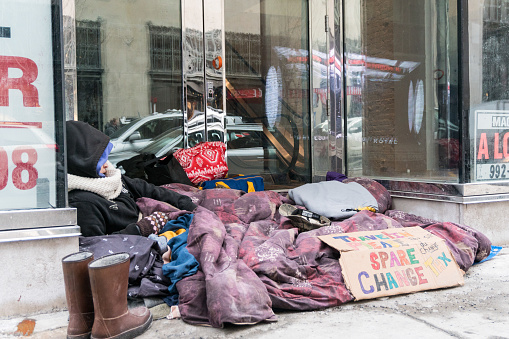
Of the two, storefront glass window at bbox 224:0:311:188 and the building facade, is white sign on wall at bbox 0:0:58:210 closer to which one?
the building facade

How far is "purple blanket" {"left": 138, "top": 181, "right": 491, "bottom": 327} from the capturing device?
7.11 feet

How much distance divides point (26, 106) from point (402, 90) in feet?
11.6

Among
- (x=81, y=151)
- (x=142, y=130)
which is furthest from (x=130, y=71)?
(x=81, y=151)

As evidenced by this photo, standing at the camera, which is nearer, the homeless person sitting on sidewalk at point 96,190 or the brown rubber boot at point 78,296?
the brown rubber boot at point 78,296

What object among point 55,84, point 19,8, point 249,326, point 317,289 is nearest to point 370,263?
point 317,289

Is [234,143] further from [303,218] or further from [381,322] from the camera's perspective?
[381,322]

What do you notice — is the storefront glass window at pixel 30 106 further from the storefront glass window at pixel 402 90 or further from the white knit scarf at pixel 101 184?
the storefront glass window at pixel 402 90

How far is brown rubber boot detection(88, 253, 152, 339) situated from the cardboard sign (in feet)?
3.85

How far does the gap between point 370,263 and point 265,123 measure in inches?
125

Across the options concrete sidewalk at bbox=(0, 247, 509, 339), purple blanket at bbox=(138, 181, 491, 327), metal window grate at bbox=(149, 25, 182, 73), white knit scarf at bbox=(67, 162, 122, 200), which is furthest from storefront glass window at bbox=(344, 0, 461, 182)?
white knit scarf at bbox=(67, 162, 122, 200)

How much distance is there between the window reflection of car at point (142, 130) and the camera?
488 centimetres

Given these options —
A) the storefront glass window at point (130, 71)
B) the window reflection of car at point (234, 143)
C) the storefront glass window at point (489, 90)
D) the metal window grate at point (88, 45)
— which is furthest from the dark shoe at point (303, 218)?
the metal window grate at point (88, 45)

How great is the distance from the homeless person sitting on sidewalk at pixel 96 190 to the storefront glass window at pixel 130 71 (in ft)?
6.35

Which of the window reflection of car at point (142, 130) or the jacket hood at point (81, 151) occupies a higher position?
the window reflection of car at point (142, 130)
